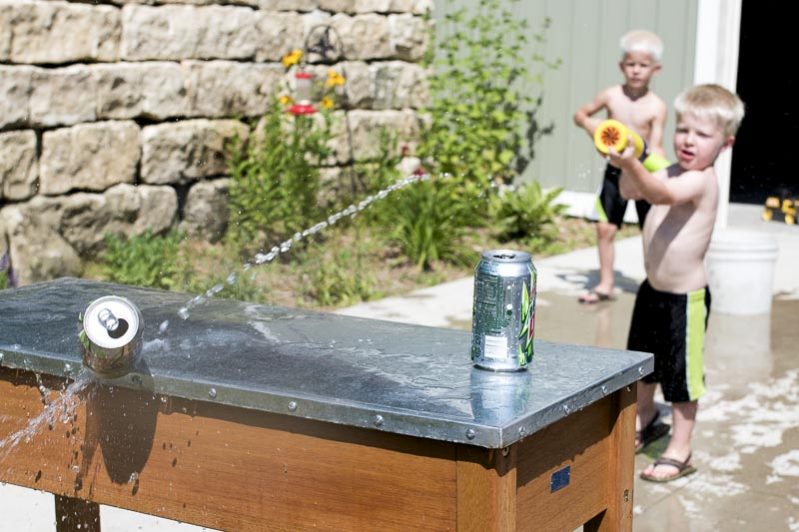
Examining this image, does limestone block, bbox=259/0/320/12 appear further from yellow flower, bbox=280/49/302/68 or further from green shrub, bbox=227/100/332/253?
green shrub, bbox=227/100/332/253

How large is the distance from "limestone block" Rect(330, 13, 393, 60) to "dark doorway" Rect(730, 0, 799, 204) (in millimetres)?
4830

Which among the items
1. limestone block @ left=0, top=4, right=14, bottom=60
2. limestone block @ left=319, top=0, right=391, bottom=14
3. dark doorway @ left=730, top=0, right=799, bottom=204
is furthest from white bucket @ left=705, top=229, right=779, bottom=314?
dark doorway @ left=730, top=0, right=799, bottom=204

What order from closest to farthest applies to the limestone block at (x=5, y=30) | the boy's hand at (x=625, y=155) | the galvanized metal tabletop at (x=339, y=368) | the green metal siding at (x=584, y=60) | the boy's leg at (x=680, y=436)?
the galvanized metal tabletop at (x=339, y=368) → the boy's hand at (x=625, y=155) → the boy's leg at (x=680, y=436) → the limestone block at (x=5, y=30) → the green metal siding at (x=584, y=60)

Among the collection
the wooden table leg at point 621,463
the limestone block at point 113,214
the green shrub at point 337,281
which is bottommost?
the green shrub at point 337,281

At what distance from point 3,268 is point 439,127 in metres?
3.66

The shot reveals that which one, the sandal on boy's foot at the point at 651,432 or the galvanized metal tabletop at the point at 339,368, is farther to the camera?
the sandal on boy's foot at the point at 651,432

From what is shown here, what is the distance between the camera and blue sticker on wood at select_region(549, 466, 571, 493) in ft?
7.57

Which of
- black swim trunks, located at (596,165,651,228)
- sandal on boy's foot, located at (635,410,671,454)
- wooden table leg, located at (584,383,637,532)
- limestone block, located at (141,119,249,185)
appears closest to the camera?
wooden table leg, located at (584,383,637,532)

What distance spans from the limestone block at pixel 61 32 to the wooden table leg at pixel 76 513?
142 inches

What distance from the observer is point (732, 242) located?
6352mm

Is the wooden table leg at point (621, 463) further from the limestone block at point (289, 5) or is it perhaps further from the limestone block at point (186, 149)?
the limestone block at point (289, 5)

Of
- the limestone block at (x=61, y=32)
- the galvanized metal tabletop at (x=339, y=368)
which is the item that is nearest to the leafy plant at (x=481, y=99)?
the limestone block at (x=61, y=32)

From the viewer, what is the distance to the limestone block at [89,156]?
643cm

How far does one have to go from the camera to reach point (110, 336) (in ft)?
7.62
